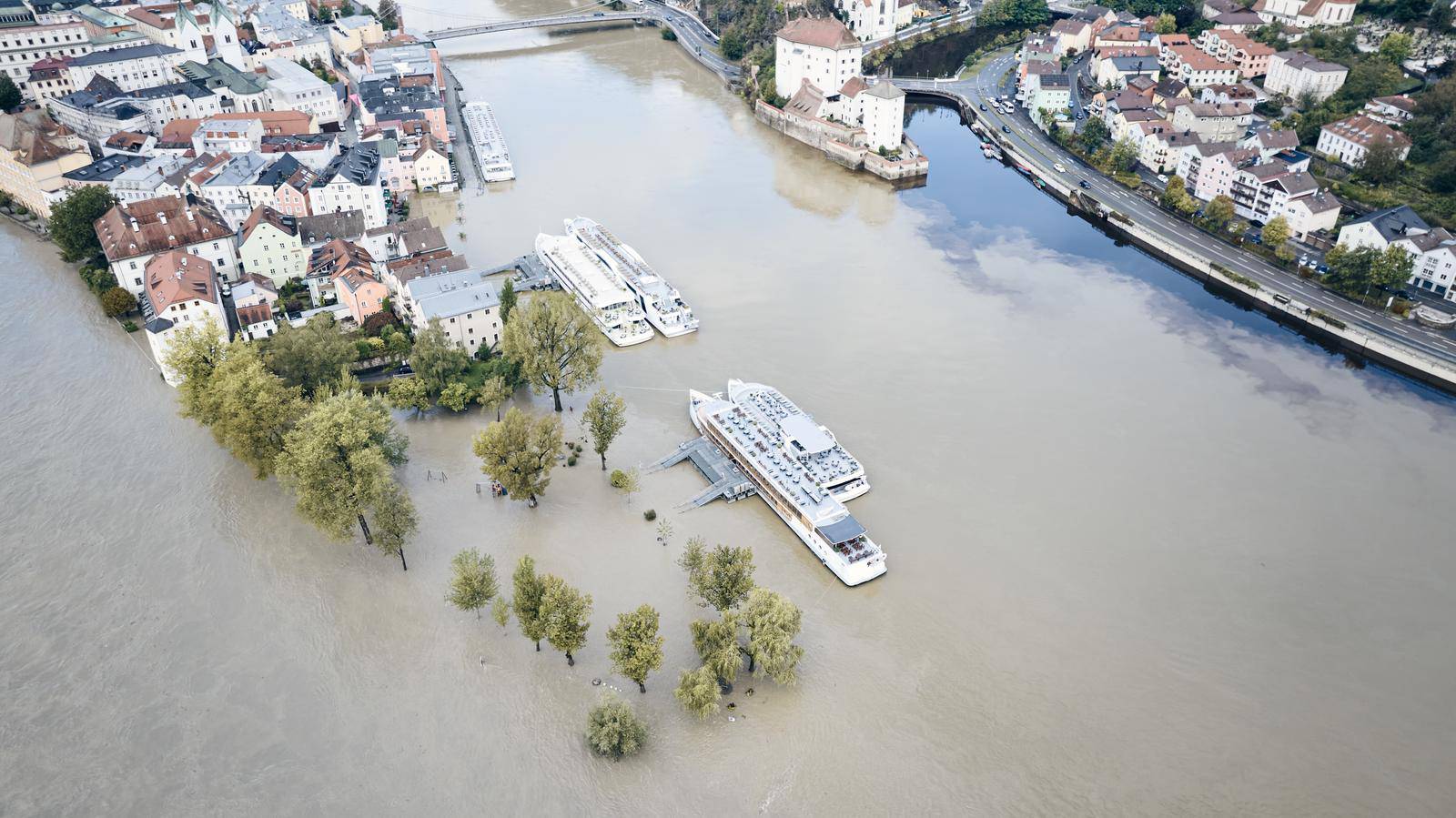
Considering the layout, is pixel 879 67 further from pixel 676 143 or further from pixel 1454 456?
pixel 1454 456

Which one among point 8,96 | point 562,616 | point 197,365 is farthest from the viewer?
point 8,96

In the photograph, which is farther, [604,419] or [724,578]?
[604,419]

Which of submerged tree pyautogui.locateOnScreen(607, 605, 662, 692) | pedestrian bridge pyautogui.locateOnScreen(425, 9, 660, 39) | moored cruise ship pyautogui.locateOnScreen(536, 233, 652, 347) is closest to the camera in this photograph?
submerged tree pyautogui.locateOnScreen(607, 605, 662, 692)

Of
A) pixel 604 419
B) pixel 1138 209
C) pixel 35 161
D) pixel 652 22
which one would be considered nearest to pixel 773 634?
pixel 604 419

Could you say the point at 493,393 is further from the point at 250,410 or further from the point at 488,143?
the point at 488,143

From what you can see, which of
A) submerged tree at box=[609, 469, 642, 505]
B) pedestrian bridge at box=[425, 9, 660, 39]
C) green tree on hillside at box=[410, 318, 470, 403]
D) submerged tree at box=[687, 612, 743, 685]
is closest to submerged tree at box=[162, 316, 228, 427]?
green tree on hillside at box=[410, 318, 470, 403]

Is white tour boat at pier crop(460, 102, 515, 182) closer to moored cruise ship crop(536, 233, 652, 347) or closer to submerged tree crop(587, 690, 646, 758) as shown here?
moored cruise ship crop(536, 233, 652, 347)
